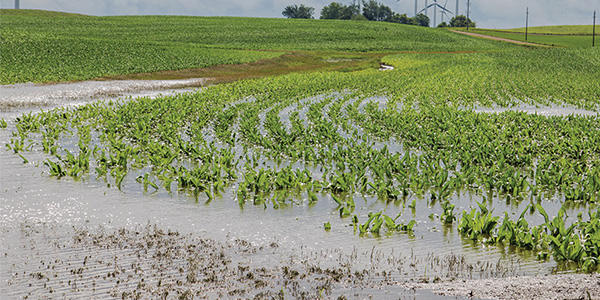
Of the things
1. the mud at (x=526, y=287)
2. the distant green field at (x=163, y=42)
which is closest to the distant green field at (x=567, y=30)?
the distant green field at (x=163, y=42)

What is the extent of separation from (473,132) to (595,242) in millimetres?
10608

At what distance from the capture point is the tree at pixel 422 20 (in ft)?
625

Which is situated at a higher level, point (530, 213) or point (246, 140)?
point (246, 140)

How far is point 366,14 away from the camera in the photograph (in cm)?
18538

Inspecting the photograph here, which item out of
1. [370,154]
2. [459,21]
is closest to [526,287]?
[370,154]

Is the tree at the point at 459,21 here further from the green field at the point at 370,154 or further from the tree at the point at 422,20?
the green field at the point at 370,154

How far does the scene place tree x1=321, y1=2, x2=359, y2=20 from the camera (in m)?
176

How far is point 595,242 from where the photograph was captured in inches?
319

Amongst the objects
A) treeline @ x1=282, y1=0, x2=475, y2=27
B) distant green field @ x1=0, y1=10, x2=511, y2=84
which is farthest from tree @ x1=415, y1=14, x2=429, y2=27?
distant green field @ x1=0, y1=10, x2=511, y2=84

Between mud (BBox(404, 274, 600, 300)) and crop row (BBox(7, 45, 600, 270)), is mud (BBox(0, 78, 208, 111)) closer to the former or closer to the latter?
crop row (BBox(7, 45, 600, 270))

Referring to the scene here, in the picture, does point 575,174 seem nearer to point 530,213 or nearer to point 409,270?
point 530,213

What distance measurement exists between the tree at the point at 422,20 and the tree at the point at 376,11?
11022 millimetres

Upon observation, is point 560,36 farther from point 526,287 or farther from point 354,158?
point 526,287

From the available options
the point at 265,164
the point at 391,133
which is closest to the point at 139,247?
the point at 265,164
